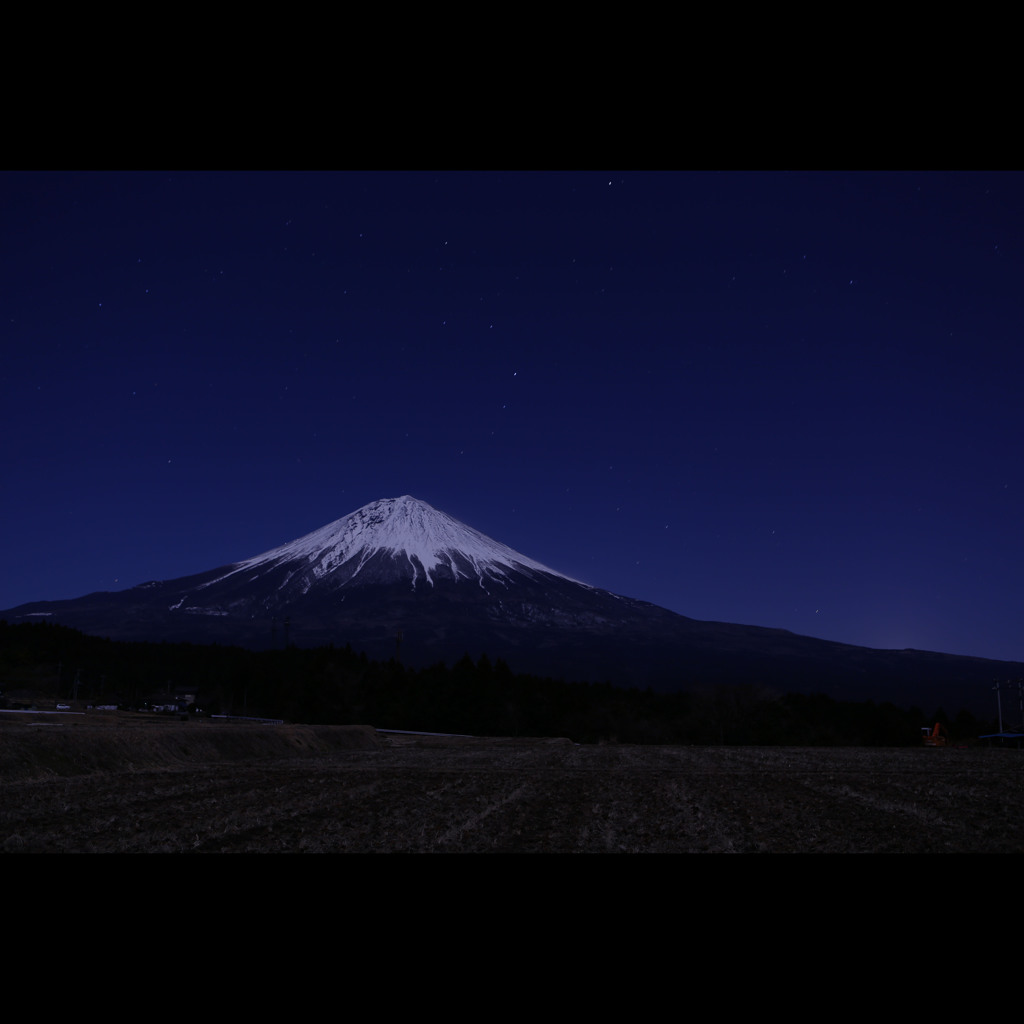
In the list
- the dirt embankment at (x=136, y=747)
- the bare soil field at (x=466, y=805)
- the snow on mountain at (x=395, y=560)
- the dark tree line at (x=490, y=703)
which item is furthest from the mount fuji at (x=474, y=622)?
the bare soil field at (x=466, y=805)

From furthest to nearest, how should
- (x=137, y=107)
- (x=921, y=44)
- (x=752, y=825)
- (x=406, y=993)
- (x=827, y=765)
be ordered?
1. (x=827, y=765)
2. (x=752, y=825)
3. (x=137, y=107)
4. (x=921, y=44)
5. (x=406, y=993)

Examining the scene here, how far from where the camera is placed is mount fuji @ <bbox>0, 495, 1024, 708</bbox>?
139125mm

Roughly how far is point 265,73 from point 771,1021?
8.79ft

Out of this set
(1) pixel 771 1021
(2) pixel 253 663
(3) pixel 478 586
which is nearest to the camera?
(1) pixel 771 1021

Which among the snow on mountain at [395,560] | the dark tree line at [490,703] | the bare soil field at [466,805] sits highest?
the snow on mountain at [395,560]

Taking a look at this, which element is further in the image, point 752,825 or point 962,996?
point 752,825

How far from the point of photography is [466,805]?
35.7ft

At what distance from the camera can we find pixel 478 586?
177 metres

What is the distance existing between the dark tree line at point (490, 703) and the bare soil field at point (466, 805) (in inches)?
1212

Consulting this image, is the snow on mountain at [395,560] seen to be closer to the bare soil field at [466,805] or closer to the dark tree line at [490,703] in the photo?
the dark tree line at [490,703]

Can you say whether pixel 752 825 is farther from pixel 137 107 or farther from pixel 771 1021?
pixel 137 107

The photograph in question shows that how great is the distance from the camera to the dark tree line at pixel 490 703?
49.8m

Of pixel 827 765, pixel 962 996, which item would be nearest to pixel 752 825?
pixel 962 996

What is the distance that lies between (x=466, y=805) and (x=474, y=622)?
480 feet
